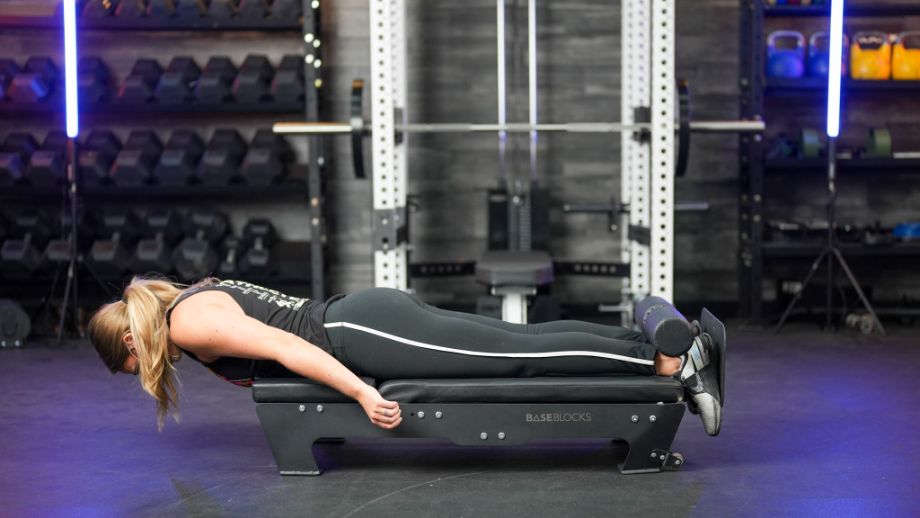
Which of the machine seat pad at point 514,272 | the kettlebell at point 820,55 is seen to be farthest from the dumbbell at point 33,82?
the kettlebell at point 820,55

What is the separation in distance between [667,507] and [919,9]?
4.31m

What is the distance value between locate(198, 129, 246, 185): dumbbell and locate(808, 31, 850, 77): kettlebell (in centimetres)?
318

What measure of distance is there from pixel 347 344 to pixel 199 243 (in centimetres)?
303

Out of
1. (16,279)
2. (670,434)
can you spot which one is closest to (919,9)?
(670,434)

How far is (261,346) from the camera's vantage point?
2955 millimetres

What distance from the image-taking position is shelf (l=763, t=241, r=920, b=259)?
590 cm

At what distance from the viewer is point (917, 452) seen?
3.37 meters

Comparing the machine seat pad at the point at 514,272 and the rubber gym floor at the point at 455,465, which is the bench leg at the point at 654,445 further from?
the machine seat pad at the point at 514,272

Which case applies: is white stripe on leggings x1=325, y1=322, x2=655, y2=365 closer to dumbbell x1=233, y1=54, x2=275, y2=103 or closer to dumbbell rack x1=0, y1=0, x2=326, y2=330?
dumbbell rack x1=0, y1=0, x2=326, y2=330

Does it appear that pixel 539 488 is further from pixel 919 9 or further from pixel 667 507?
pixel 919 9

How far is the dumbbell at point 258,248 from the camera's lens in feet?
19.5

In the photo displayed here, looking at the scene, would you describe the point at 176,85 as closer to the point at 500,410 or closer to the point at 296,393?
the point at 296,393

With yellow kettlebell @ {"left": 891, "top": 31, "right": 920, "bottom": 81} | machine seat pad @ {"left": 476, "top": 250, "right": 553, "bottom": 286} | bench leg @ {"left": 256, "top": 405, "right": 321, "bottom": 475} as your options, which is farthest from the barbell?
bench leg @ {"left": 256, "top": 405, "right": 321, "bottom": 475}

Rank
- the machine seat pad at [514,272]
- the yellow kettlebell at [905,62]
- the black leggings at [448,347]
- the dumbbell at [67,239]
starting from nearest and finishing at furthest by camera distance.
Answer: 1. the black leggings at [448,347]
2. the machine seat pad at [514,272]
3. the dumbbell at [67,239]
4. the yellow kettlebell at [905,62]
